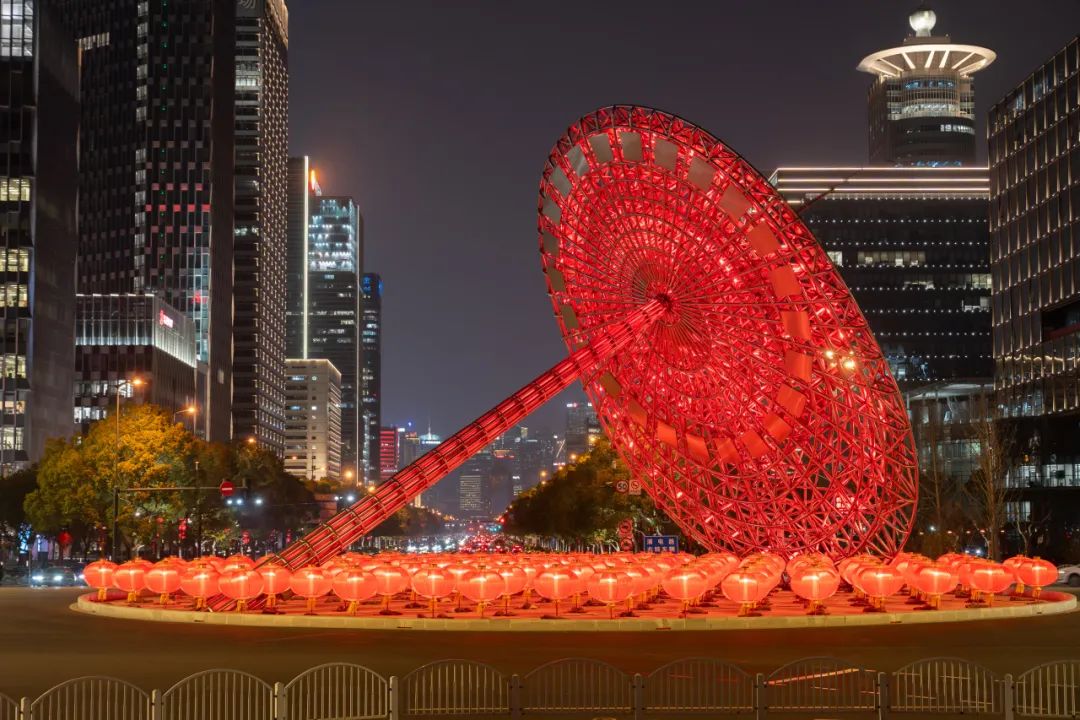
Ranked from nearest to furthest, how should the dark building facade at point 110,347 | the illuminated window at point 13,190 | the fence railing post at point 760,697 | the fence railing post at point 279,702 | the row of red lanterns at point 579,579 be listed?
1. the fence railing post at point 279,702
2. the fence railing post at point 760,697
3. the row of red lanterns at point 579,579
4. the illuminated window at point 13,190
5. the dark building facade at point 110,347

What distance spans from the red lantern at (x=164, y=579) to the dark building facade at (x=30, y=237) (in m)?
96.0

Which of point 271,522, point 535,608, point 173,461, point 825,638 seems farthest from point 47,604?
point 271,522

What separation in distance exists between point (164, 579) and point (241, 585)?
17.9 feet

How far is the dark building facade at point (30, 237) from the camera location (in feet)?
455

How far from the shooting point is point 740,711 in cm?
2183

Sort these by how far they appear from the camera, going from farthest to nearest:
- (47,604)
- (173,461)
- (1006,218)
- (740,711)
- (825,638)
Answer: (1006,218) < (173,461) < (47,604) < (825,638) < (740,711)

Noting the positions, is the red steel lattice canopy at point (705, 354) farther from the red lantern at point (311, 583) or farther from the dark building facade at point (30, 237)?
the dark building facade at point (30, 237)

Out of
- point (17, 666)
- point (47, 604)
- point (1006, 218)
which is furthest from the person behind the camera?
point (1006, 218)

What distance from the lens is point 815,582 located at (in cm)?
4312

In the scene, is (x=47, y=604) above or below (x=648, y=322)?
below

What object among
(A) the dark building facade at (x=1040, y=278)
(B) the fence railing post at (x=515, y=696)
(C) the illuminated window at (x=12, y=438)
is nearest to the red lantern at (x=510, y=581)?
(B) the fence railing post at (x=515, y=696)

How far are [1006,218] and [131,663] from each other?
11914cm

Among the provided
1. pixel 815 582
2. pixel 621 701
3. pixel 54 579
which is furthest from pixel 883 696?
pixel 54 579

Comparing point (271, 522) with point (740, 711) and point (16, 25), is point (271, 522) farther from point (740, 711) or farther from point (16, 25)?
point (740, 711)
